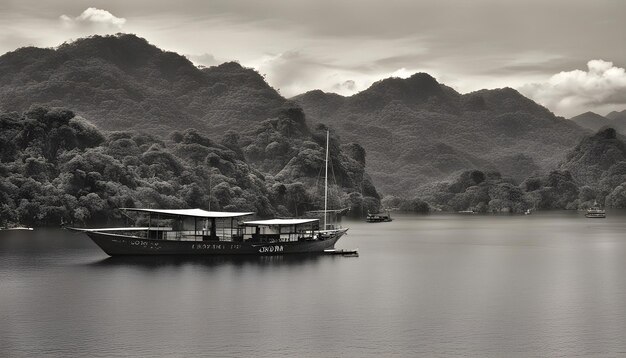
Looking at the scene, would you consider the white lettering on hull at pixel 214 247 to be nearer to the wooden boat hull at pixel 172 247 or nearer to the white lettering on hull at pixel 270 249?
the wooden boat hull at pixel 172 247

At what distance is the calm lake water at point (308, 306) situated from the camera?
45.8 meters

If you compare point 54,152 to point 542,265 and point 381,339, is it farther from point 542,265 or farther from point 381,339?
A: point 381,339

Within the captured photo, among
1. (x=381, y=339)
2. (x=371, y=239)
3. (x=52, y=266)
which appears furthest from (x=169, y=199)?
(x=381, y=339)

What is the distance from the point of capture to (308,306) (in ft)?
193

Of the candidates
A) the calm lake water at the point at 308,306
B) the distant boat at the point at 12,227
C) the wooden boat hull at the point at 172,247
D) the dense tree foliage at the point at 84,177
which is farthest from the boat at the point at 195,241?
the dense tree foliage at the point at 84,177

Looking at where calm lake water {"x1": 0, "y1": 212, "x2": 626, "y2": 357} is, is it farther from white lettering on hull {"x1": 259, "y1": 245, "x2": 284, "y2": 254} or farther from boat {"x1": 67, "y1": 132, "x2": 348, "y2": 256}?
boat {"x1": 67, "y1": 132, "x2": 348, "y2": 256}

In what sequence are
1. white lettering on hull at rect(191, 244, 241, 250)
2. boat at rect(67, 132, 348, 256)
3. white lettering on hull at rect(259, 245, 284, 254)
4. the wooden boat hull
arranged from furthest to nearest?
white lettering on hull at rect(259, 245, 284, 254)
white lettering on hull at rect(191, 244, 241, 250)
boat at rect(67, 132, 348, 256)
the wooden boat hull

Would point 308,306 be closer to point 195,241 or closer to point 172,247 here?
point 195,241

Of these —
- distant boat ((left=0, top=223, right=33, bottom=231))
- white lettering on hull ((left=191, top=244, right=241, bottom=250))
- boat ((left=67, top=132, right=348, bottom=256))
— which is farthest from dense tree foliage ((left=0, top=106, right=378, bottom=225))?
white lettering on hull ((left=191, top=244, right=241, bottom=250))

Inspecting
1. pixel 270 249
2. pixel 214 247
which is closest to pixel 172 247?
pixel 214 247

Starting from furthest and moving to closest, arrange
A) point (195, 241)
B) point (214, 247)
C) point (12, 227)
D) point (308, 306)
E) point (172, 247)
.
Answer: point (12, 227) < point (214, 247) < point (195, 241) < point (172, 247) < point (308, 306)

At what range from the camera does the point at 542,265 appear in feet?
300

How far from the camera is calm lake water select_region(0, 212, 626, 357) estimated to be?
150 feet

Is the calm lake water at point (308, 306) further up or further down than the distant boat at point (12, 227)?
further down
